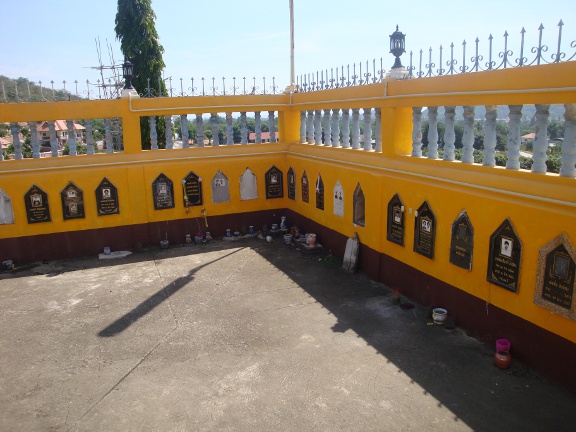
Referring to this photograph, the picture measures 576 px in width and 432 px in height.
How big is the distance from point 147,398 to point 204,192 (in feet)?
26.5

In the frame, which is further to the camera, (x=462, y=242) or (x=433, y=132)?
(x=433, y=132)

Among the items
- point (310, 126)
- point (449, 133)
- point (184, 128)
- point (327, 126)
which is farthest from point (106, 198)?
point (449, 133)

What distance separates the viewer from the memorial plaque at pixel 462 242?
7996 millimetres

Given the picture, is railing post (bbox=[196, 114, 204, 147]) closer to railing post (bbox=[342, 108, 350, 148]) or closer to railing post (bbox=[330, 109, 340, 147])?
railing post (bbox=[330, 109, 340, 147])

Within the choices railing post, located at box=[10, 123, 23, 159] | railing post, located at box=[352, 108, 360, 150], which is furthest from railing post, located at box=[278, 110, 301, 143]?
railing post, located at box=[10, 123, 23, 159]

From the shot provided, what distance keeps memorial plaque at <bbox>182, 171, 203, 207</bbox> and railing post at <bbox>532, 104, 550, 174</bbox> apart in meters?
9.31

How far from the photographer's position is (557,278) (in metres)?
6.53

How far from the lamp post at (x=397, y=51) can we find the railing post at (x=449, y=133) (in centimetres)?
144

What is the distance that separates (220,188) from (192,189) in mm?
816

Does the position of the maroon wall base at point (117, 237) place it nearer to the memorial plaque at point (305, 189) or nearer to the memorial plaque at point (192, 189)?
the memorial plaque at point (192, 189)

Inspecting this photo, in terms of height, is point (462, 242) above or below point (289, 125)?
below

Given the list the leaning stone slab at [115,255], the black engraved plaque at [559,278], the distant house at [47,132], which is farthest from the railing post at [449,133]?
the distant house at [47,132]

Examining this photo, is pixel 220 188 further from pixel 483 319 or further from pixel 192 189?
pixel 483 319

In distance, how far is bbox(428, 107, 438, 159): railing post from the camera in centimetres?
884
